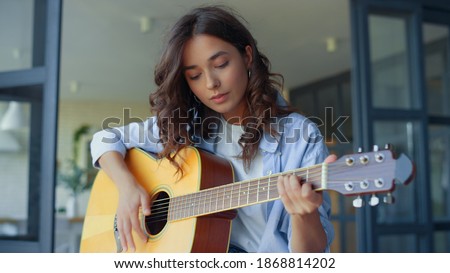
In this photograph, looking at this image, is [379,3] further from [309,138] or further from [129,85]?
[129,85]

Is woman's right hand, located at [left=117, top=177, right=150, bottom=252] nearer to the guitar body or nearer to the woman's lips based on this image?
the guitar body

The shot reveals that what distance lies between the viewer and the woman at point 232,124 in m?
1.10

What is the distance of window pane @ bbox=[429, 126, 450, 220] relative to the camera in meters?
2.18

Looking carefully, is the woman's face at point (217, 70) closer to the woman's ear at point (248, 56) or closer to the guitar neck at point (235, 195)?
the woman's ear at point (248, 56)

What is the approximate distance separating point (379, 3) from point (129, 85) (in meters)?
1.91

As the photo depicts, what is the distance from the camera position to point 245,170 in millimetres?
1186

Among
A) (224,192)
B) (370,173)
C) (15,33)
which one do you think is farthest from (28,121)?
(370,173)

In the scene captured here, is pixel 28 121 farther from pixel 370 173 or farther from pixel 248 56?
pixel 370 173

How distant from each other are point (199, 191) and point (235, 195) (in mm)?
109

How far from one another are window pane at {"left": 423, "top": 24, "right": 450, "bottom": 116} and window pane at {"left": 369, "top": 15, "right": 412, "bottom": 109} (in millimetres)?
114

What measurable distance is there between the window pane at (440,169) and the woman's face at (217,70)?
4.18 ft

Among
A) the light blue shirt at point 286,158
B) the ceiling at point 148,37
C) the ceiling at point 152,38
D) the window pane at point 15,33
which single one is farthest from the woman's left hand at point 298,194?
the window pane at point 15,33

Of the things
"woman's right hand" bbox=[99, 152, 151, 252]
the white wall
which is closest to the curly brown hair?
"woman's right hand" bbox=[99, 152, 151, 252]

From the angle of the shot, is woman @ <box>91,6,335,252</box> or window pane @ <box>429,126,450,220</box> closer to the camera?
woman @ <box>91,6,335,252</box>
